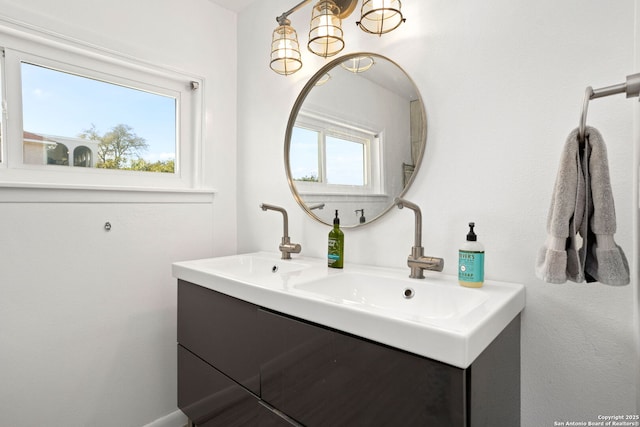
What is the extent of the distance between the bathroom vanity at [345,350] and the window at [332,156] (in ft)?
1.24

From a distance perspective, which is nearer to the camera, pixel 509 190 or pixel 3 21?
pixel 509 190

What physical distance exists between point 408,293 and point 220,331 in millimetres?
714

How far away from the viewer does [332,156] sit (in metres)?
1.60

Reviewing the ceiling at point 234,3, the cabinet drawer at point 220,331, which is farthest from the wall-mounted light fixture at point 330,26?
the cabinet drawer at point 220,331

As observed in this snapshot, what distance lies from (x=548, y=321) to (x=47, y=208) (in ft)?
6.31

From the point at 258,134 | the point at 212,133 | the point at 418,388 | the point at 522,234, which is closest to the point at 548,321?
the point at 522,234

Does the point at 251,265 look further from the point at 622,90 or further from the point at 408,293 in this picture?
the point at 622,90

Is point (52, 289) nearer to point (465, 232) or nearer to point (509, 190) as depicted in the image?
point (465, 232)

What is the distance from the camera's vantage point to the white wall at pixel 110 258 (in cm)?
139

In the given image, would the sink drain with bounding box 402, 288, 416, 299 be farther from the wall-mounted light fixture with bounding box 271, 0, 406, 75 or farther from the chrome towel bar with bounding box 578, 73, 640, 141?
the wall-mounted light fixture with bounding box 271, 0, 406, 75

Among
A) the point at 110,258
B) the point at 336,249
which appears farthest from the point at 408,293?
the point at 110,258

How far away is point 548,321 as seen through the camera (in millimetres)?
1006

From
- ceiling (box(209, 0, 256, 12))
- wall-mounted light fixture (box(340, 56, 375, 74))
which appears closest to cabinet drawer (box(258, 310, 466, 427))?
wall-mounted light fixture (box(340, 56, 375, 74))

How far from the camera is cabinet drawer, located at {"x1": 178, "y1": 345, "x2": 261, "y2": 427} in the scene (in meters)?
1.16
